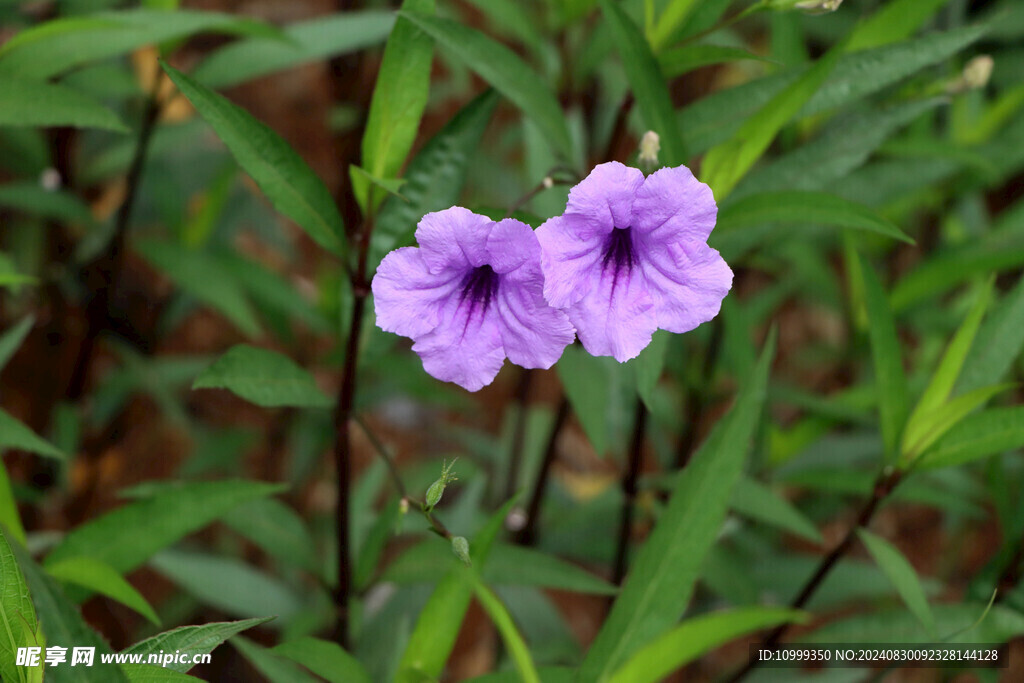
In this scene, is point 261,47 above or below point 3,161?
above

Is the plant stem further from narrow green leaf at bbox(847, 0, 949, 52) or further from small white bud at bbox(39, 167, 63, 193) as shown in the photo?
small white bud at bbox(39, 167, 63, 193)

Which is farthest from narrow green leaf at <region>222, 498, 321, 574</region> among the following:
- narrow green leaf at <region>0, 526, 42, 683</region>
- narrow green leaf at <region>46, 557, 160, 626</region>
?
narrow green leaf at <region>0, 526, 42, 683</region>

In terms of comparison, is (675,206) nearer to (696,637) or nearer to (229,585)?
(696,637)

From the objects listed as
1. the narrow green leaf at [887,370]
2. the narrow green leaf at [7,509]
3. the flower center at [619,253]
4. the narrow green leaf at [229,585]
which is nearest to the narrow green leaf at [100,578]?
the narrow green leaf at [7,509]

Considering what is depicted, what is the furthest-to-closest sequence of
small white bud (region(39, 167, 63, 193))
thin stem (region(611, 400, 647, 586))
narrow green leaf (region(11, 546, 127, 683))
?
small white bud (region(39, 167, 63, 193)), thin stem (region(611, 400, 647, 586)), narrow green leaf (region(11, 546, 127, 683))

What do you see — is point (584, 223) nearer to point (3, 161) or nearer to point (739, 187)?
point (739, 187)

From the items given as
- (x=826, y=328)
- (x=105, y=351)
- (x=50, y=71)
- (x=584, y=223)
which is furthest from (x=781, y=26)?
(x=105, y=351)

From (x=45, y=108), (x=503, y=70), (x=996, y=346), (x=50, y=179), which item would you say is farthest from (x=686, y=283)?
(x=50, y=179)

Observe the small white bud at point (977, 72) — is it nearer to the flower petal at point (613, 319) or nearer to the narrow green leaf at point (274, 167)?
the flower petal at point (613, 319)
